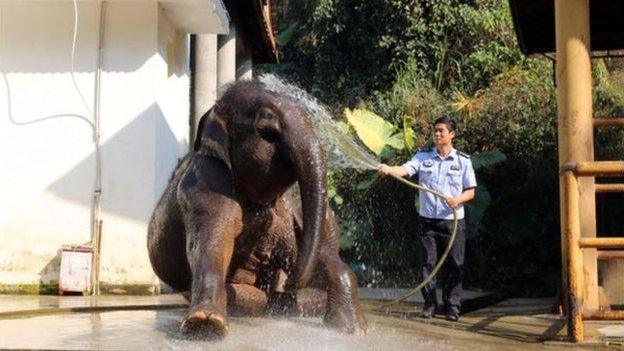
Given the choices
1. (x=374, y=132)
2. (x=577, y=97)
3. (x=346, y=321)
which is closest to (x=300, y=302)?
(x=346, y=321)

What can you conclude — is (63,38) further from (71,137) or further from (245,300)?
(245,300)

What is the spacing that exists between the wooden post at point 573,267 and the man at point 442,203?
2.07m

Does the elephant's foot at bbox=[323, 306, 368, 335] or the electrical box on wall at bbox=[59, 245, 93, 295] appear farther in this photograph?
the electrical box on wall at bbox=[59, 245, 93, 295]

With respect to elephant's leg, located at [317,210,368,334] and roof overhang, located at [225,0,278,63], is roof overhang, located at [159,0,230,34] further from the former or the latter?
elephant's leg, located at [317,210,368,334]

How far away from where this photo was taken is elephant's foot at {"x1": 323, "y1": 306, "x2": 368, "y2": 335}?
557 centimetres

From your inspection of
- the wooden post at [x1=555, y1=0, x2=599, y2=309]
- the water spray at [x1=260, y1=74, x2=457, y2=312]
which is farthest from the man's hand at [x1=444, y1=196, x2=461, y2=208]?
the wooden post at [x1=555, y1=0, x2=599, y2=309]

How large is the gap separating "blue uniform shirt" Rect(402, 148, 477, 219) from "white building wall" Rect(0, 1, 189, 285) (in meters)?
3.49

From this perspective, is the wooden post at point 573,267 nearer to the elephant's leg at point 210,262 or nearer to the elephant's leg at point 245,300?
the elephant's leg at point 245,300

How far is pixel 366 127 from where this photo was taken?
14.9 metres

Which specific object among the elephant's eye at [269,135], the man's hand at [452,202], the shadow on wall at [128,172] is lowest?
the man's hand at [452,202]

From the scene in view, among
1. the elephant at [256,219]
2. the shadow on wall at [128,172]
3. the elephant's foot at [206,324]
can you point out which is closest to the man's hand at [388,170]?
the elephant at [256,219]

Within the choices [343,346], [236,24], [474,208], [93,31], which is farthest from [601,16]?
[236,24]

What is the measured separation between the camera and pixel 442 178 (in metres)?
8.40

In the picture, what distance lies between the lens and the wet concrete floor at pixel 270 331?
193 inches
